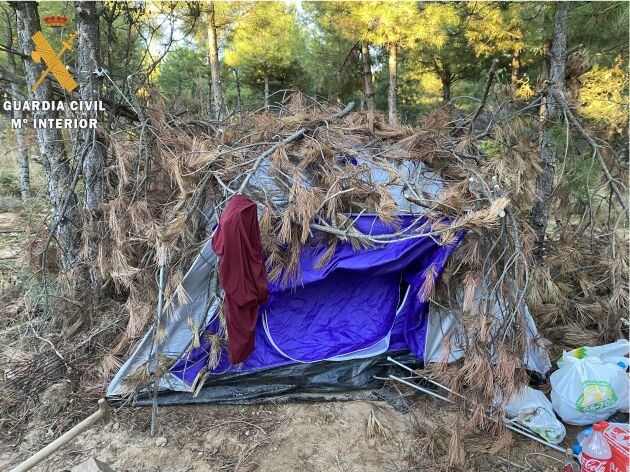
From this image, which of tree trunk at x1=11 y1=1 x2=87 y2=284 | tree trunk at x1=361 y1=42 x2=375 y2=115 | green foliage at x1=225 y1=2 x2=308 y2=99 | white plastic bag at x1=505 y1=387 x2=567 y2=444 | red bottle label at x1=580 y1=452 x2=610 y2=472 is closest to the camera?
red bottle label at x1=580 y1=452 x2=610 y2=472

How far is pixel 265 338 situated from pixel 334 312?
631 mm

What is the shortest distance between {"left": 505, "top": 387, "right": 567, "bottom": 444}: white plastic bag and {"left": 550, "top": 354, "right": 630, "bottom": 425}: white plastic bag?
12 centimetres

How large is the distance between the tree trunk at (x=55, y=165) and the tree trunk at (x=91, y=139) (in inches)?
6.7

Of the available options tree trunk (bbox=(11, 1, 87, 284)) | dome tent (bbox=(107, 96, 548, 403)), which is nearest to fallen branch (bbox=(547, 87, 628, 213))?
dome tent (bbox=(107, 96, 548, 403))

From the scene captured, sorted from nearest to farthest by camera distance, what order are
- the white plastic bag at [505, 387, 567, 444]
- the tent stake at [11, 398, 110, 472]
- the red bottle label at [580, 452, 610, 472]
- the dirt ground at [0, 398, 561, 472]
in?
the tent stake at [11, 398, 110, 472] < the red bottle label at [580, 452, 610, 472] < the dirt ground at [0, 398, 561, 472] < the white plastic bag at [505, 387, 567, 444]

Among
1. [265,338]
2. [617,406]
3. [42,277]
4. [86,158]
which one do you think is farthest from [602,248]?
[42,277]

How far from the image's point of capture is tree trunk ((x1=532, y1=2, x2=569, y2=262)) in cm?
360

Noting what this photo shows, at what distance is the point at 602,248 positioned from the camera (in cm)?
407

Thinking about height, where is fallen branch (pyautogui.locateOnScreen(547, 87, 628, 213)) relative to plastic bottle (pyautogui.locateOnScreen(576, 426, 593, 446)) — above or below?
above

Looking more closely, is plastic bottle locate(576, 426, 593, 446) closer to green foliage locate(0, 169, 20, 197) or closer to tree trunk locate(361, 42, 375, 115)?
tree trunk locate(361, 42, 375, 115)

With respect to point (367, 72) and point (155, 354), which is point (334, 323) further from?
point (367, 72)

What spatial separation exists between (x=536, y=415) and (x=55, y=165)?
473cm

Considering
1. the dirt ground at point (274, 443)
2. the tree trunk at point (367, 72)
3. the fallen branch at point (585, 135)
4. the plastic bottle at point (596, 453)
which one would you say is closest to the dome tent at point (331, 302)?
the dirt ground at point (274, 443)

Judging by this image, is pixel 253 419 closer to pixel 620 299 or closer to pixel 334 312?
pixel 334 312
